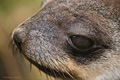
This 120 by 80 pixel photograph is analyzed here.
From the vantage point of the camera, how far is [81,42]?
8.33ft

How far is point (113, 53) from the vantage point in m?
2.56

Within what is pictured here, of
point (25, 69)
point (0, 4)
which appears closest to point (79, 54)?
point (25, 69)

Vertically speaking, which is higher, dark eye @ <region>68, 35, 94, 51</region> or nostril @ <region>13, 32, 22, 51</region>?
nostril @ <region>13, 32, 22, 51</region>

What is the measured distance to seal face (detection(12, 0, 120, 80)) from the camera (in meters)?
2.50

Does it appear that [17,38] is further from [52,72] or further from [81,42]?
[81,42]

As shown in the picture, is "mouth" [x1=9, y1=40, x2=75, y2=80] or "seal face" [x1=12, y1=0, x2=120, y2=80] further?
"mouth" [x1=9, y1=40, x2=75, y2=80]

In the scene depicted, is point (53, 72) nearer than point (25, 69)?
Yes

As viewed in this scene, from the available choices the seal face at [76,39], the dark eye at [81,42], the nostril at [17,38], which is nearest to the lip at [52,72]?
the seal face at [76,39]

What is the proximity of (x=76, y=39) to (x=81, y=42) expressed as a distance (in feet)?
0.20

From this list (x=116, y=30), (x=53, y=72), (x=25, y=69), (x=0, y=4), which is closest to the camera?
(x=116, y=30)

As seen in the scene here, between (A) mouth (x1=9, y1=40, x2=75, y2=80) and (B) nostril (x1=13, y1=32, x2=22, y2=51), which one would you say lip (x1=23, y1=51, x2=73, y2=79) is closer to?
(A) mouth (x1=9, y1=40, x2=75, y2=80)

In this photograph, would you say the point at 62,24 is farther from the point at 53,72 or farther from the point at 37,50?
the point at 53,72

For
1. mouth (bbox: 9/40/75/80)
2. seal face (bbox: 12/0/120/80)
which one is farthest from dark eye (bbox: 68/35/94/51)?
mouth (bbox: 9/40/75/80)

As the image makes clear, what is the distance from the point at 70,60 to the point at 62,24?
388mm
